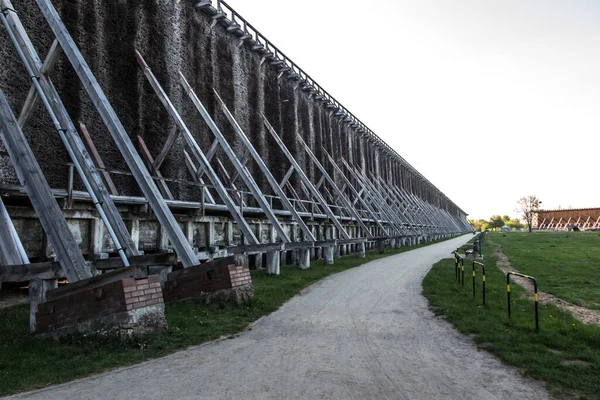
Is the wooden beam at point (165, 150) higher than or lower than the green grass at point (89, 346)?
higher

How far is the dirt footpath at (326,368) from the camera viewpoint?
4418 mm

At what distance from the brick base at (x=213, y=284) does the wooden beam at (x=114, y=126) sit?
356 millimetres

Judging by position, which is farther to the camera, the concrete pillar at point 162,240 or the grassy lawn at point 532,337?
the concrete pillar at point 162,240

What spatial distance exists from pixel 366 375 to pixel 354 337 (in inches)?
75.5

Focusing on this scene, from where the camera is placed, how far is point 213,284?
881 cm

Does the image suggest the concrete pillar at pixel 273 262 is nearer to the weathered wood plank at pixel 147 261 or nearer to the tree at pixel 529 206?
the weathered wood plank at pixel 147 261

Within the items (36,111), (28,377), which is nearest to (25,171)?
(28,377)

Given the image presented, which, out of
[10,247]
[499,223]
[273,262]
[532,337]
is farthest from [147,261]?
[499,223]

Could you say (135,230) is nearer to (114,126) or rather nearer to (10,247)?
(114,126)

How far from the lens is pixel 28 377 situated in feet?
16.0

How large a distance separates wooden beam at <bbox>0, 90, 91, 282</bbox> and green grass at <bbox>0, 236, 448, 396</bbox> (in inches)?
46.6

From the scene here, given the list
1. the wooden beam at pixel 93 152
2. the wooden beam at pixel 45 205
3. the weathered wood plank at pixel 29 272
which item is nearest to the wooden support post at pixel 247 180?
the wooden beam at pixel 93 152

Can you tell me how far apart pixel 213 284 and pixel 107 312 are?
2937mm

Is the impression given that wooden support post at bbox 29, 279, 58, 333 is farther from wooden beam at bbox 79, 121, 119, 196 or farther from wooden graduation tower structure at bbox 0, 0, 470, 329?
wooden beam at bbox 79, 121, 119, 196
